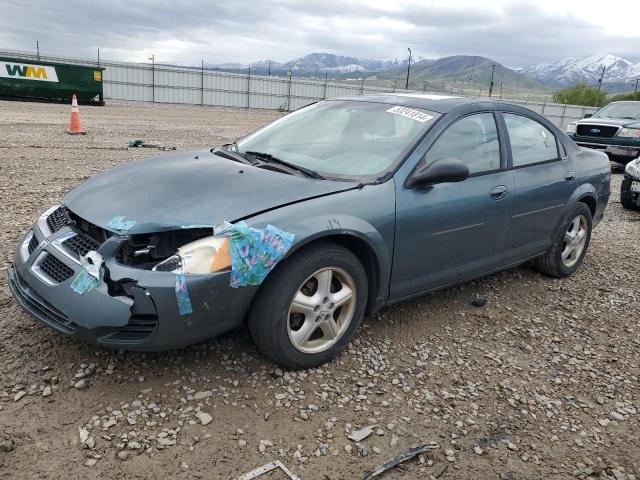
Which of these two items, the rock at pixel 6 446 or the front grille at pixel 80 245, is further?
the front grille at pixel 80 245

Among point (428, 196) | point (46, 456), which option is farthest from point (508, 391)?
point (46, 456)

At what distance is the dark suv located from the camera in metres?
12.5

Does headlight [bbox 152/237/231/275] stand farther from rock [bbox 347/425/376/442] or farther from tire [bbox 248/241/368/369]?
rock [bbox 347/425/376/442]

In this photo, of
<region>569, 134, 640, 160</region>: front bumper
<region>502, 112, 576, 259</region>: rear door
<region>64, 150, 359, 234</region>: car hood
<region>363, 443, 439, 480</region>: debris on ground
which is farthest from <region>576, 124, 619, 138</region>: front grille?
<region>363, 443, 439, 480</region>: debris on ground

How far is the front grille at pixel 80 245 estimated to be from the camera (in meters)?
2.75

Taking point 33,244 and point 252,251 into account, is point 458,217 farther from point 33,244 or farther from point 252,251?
point 33,244

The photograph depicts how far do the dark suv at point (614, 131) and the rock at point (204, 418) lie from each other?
40.6 ft

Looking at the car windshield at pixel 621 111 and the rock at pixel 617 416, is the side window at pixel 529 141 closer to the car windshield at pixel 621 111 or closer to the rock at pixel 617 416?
the rock at pixel 617 416

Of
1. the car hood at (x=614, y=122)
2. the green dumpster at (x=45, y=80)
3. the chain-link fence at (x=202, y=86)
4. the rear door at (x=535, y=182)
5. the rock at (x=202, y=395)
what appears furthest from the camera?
the chain-link fence at (x=202, y=86)

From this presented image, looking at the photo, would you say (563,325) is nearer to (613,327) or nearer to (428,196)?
Answer: (613,327)

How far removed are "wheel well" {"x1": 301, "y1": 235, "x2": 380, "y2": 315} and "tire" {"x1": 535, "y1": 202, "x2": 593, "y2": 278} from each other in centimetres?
220

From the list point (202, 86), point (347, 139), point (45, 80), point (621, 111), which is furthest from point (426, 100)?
point (202, 86)

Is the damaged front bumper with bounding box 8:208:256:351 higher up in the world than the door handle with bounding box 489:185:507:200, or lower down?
lower down

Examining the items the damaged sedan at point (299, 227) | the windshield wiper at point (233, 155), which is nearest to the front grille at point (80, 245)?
the damaged sedan at point (299, 227)
